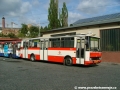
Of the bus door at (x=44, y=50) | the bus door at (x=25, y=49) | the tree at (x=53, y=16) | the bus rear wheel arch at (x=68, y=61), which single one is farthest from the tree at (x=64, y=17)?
the bus rear wheel arch at (x=68, y=61)

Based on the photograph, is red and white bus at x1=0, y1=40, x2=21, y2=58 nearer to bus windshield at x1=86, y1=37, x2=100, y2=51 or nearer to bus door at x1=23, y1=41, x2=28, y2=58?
bus door at x1=23, y1=41, x2=28, y2=58

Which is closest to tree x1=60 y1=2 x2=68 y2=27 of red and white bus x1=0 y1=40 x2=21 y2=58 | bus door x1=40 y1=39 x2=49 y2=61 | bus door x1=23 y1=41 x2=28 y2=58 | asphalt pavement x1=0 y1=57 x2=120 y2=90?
red and white bus x1=0 y1=40 x2=21 y2=58

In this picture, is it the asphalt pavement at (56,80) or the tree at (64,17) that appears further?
the tree at (64,17)

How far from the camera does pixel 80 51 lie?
56.5 feet

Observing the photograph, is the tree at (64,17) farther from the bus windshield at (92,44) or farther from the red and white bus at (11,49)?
the bus windshield at (92,44)

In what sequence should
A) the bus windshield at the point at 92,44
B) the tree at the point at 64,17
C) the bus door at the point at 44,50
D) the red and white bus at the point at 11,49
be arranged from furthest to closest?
the tree at the point at 64,17
the red and white bus at the point at 11,49
the bus door at the point at 44,50
the bus windshield at the point at 92,44

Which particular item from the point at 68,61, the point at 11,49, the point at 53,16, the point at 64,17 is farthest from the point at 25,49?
the point at 64,17

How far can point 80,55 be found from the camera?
17250mm

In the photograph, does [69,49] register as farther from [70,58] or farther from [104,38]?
[104,38]

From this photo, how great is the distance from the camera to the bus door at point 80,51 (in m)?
17.0

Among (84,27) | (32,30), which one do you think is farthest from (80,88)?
(32,30)

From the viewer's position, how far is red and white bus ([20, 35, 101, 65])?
55.2 feet

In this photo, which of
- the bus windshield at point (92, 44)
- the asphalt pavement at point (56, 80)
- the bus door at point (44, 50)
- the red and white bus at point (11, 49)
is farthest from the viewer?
the red and white bus at point (11, 49)

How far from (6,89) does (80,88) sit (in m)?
3.15
